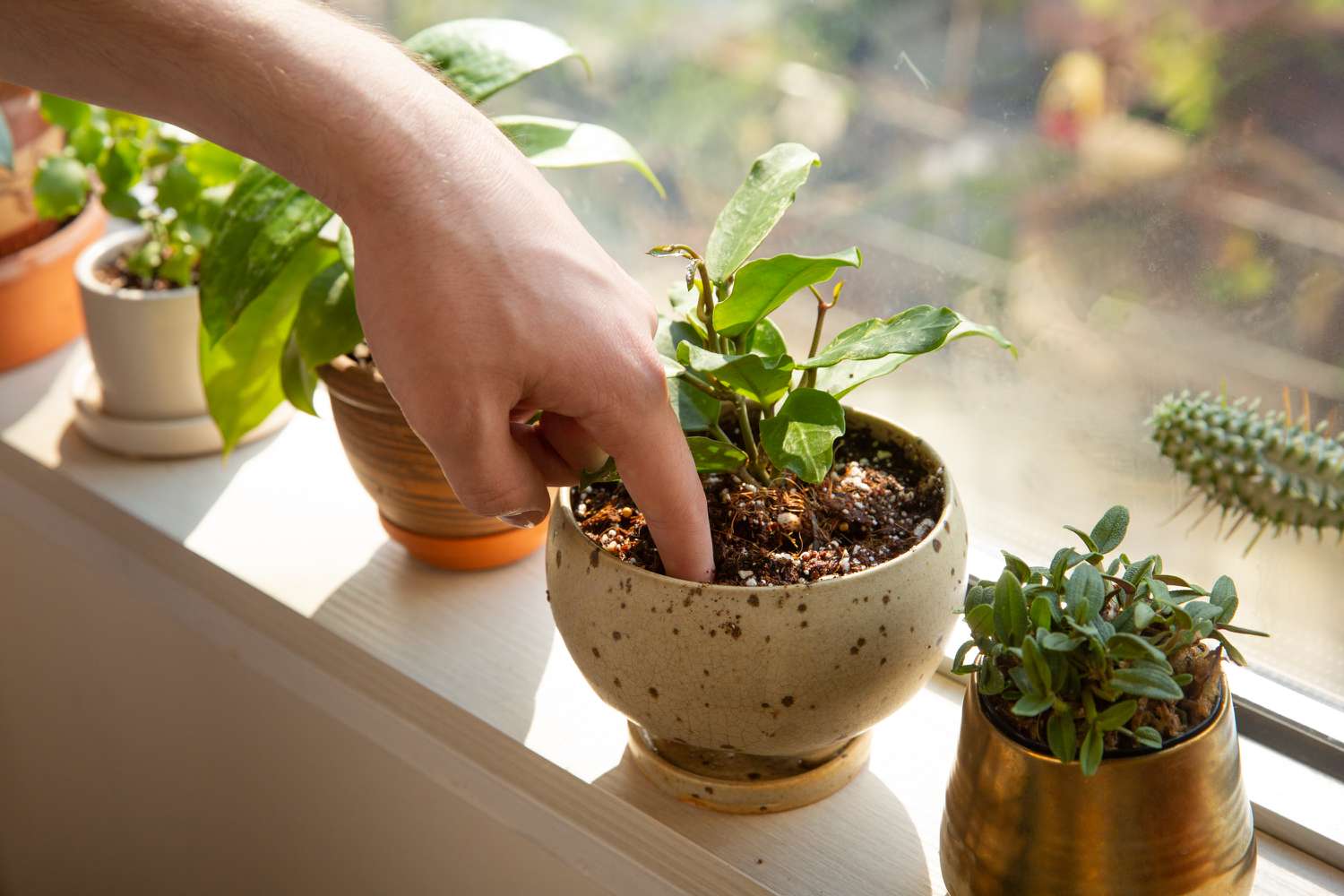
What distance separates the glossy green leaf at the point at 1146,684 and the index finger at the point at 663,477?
0.18 m

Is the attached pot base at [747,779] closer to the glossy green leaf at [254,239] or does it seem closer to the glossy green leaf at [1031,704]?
the glossy green leaf at [1031,704]

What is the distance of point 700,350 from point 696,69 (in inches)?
18.2

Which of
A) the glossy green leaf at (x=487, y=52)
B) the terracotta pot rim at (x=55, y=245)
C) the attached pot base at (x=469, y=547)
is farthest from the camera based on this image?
the terracotta pot rim at (x=55, y=245)

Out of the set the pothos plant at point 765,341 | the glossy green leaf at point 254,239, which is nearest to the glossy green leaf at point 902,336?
the pothos plant at point 765,341

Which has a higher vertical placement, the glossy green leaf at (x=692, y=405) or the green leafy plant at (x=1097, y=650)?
the glossy green leaf at (x=692, y=405)

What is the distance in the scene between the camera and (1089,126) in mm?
708

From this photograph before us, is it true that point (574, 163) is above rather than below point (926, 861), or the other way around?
above

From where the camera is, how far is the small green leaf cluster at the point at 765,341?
56cm

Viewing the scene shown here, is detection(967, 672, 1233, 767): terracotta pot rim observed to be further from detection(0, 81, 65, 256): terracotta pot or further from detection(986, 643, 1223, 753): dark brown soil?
detection(0, 81, 65, 256): terracotta pot

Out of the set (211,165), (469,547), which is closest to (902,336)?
(469,547)

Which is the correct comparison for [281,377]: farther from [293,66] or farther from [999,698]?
[999,698]

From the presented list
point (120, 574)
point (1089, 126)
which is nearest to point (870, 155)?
point (1089, 126)

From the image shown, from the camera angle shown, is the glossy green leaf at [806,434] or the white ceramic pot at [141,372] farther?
the white ceramic pot at [141,372]

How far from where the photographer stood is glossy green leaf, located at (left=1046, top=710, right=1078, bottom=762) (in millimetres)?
486
